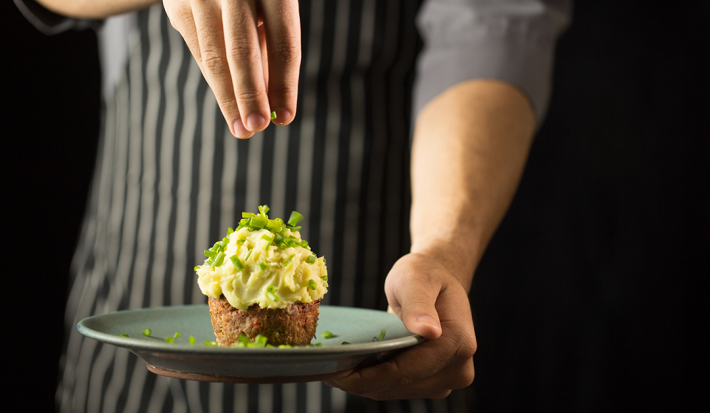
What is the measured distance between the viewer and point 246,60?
869mm

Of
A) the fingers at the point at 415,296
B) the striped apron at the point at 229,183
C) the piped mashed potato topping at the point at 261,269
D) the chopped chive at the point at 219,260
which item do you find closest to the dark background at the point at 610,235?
the striped apron at the point at 229,183

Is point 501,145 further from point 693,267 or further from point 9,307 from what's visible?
point 9,307

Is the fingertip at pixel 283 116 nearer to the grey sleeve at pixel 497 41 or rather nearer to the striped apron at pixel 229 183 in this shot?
the striped apron at pixel 229 183

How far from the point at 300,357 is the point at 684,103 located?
3517 millimetres

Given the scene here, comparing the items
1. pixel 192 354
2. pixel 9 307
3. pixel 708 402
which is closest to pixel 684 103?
pixel 708 402

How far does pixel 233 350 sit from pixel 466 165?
126 cm

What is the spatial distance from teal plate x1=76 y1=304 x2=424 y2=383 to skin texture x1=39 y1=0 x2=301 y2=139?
38cm

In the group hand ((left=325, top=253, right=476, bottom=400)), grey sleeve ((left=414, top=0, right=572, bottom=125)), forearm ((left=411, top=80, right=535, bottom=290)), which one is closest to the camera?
hand ((left=325, top=253, right=476, bottom=400))

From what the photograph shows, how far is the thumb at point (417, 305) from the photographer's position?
1.01 m

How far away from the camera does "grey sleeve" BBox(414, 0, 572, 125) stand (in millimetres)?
2088

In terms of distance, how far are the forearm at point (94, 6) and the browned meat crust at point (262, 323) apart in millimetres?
685

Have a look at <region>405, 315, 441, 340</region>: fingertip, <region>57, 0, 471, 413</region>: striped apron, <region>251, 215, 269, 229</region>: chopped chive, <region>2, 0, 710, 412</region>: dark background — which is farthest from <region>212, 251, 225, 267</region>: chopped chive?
<region>2, 0, 710, 412</region>: dark background

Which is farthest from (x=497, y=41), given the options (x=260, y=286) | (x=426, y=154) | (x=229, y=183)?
(x=260, y=286)

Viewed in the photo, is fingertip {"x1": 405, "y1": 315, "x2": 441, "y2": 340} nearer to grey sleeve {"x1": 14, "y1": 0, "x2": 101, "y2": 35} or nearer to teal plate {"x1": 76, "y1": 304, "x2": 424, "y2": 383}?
teal plate {"x1": 76, "y1": 304, "x2": 424, "y2": 383}
